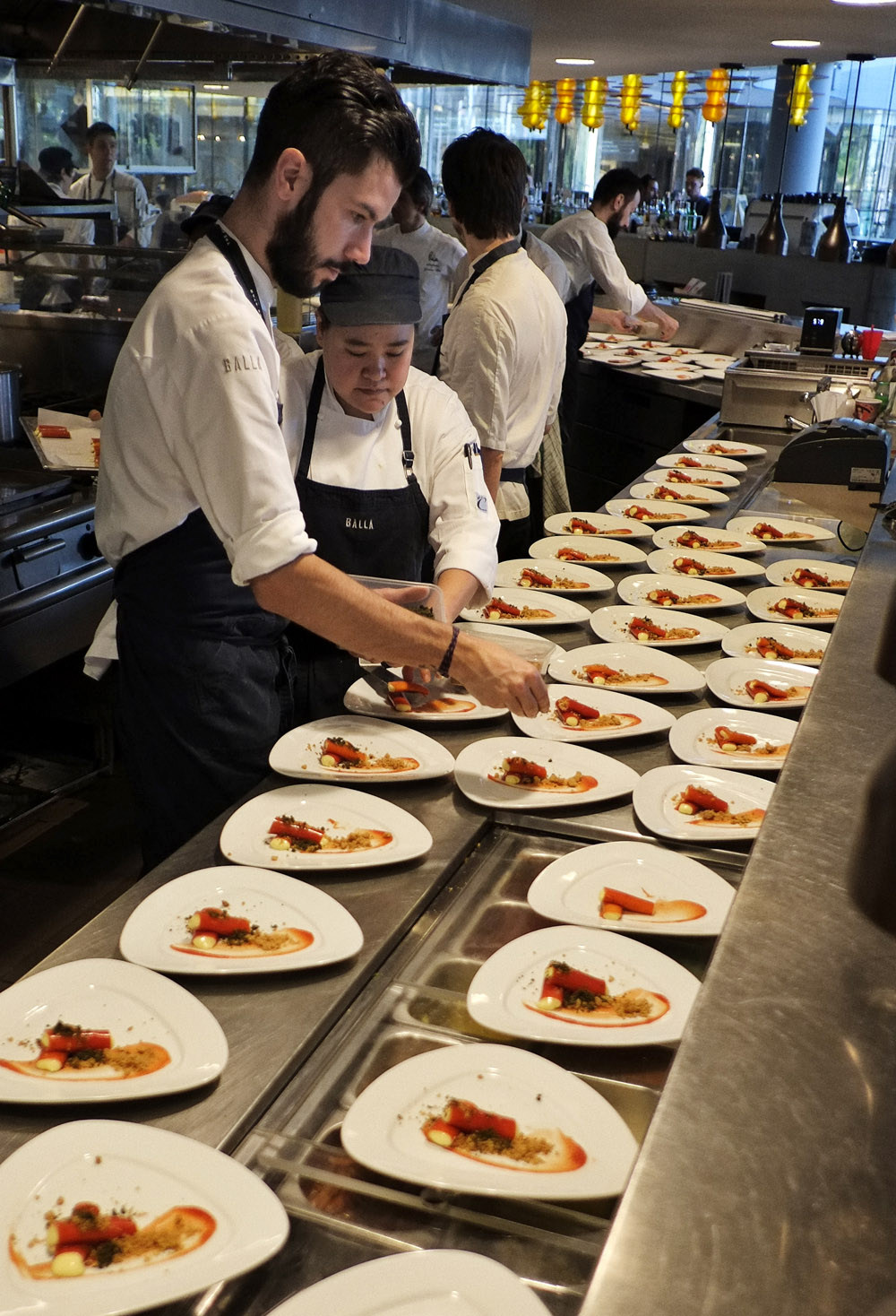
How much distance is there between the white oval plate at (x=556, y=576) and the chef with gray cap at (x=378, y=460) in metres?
0.28

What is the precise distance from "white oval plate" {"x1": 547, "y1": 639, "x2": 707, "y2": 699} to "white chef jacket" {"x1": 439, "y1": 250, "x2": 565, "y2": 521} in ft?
4.26

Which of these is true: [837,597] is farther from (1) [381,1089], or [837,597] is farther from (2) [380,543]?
(1) [381,1089]

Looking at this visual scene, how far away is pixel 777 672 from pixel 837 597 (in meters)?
0.58

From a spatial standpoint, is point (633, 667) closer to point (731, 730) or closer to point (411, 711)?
point (731, 730)

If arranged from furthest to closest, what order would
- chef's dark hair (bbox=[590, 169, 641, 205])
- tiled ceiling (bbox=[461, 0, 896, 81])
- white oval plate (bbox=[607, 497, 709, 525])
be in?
chef's dark hair (bbox=[590, 169, 641, 205]) < tiled ceiling (bbox=[461, 0, 896, 81]) < white oval plate (bbox=[607, 497, 709, 525])

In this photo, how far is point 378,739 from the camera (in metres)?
1.87

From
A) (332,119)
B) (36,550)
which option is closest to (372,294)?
(332,119)

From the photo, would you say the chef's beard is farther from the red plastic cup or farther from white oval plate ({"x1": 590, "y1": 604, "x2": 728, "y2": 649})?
the red plastic cup

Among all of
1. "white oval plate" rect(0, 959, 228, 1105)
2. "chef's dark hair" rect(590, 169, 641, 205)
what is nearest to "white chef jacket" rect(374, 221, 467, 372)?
"chef's dark hair" rect(590, 169, 641, 205)

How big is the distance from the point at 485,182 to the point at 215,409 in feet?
7.02

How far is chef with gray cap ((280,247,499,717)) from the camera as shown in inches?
87.7

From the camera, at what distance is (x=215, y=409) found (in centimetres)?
163

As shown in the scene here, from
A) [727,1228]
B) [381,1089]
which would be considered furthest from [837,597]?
[727,1228]

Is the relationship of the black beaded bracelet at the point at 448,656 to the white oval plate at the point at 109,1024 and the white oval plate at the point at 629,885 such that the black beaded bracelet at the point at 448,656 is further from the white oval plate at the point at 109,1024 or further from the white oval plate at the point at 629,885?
the white oval plate at the point at 109,1024
